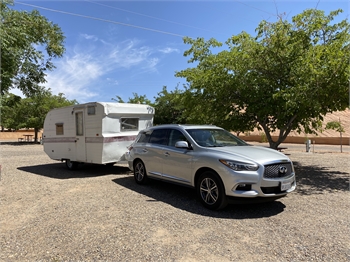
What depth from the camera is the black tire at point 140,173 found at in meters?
7.79

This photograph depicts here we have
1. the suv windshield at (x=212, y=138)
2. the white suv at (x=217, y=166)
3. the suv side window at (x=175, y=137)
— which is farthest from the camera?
the suv side window at (x=175, y=137)

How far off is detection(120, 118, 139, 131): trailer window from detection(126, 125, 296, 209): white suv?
2698 mm

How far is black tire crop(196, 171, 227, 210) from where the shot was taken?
5316 mm

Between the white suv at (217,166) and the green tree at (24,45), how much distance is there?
149 inches

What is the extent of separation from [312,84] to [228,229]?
574 centimetres

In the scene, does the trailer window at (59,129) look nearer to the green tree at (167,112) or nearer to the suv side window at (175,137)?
the suv side window at (175,137)

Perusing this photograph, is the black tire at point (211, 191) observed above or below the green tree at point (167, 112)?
below

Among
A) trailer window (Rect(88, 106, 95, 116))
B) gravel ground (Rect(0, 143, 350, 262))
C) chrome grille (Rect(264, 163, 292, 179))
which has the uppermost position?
trailer window (Rect(88, 106, 95, 116))

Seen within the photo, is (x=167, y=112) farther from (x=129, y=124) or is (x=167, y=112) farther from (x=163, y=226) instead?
(x=163, y=226)

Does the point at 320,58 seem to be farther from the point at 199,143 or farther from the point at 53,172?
the point at 53,172

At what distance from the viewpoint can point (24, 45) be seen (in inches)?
243

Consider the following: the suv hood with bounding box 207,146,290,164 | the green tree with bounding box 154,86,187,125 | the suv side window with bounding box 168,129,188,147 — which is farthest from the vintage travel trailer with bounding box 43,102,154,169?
the green tree with bounding box 154,86,187,125

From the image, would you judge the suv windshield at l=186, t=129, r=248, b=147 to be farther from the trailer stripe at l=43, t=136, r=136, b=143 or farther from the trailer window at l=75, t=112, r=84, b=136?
the trailer window at l=75, t=112, r=84, b=136

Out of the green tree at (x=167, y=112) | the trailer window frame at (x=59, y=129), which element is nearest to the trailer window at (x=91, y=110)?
the trailer window frame at (x=59, y=129)
